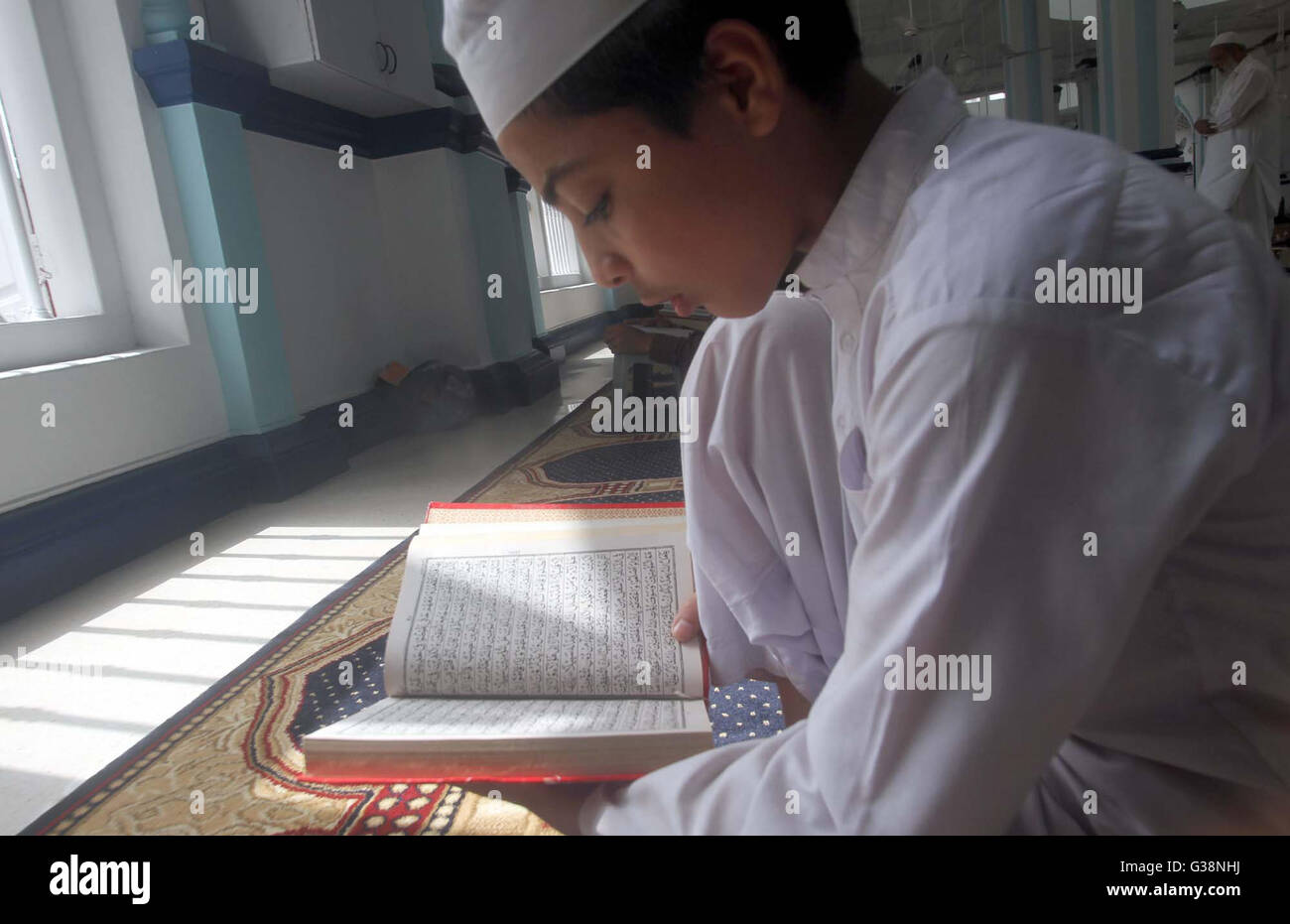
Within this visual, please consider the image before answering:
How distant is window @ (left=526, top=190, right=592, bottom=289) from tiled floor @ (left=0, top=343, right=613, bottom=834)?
13.8ft

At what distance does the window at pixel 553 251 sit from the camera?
23.1 ft

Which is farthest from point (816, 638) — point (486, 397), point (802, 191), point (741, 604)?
point (486, 397)

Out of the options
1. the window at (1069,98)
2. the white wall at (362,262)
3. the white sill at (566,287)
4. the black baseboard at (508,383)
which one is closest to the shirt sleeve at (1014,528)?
the white wall at (362,262)

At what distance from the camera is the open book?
58cm

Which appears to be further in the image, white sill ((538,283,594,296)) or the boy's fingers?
white sill ((538,283,594,296))

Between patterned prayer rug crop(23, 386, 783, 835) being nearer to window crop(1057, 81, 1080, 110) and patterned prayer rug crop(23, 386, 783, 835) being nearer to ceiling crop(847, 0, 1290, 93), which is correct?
ceiling crop(847, 0, 1290, 93)

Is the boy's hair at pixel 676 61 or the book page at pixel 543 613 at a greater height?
the boy's hair at pixel 676 61

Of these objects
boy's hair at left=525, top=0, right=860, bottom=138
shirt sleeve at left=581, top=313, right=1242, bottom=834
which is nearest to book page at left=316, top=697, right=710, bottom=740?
shirt sleeve at left=581, top=313, right=1242, bottom=834

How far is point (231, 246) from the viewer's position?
2781 millimetres

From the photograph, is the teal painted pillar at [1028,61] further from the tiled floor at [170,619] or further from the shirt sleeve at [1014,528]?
the shirt sleeve at [1014,528]

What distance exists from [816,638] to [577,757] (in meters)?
0.36

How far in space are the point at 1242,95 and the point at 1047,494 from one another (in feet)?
18.4

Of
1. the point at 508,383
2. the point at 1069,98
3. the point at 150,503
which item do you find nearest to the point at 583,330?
the point at 508,383

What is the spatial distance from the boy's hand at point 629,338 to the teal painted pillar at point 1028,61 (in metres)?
5.20
